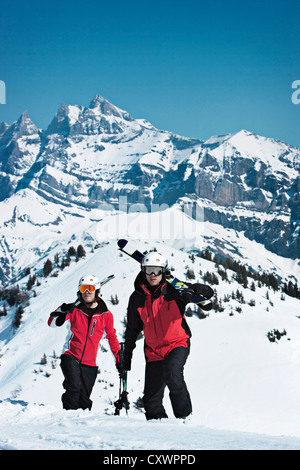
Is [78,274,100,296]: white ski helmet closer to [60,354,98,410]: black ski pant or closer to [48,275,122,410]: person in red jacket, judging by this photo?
[48,275,122,410]: person in red jacket

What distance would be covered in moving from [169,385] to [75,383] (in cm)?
185

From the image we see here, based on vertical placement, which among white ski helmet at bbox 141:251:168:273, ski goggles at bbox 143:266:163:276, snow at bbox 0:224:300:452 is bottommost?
snow at bbox 0:224:300:452

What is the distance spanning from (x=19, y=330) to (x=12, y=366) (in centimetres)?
422

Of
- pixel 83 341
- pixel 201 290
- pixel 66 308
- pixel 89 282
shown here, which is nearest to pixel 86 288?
pixel 89 282

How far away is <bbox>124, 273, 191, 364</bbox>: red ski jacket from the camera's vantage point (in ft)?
17.6

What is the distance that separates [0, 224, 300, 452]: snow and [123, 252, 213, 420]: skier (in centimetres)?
51

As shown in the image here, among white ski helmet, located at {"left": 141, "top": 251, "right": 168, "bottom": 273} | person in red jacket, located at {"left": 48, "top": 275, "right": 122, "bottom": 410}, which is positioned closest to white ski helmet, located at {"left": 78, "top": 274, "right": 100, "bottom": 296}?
person in red jacket, located at {"left": 48, "top": 275, "right": 122, "bottom": 410}

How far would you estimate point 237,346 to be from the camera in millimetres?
20594

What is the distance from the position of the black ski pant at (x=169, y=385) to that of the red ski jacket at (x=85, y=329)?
1368 mm

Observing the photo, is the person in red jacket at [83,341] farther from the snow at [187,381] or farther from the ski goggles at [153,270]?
the ski goggles at [153,270]

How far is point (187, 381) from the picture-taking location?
1719 cm

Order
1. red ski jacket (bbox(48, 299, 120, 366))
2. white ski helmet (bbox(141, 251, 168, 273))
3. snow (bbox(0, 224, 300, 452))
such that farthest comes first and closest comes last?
1. red ski jacket (bbox(48, 299, 120, 366))
2. white ski helmet (bbox(141, 251, 168, 273))
3. snow (bbox(0, 224, 300, 452))

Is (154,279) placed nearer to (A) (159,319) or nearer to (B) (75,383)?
(A) (159,319)

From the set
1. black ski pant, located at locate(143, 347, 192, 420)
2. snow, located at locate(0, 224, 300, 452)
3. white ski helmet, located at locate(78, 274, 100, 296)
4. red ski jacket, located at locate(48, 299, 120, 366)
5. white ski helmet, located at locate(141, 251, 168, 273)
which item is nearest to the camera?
snow, located at locate(0, 224, 300, 452)
